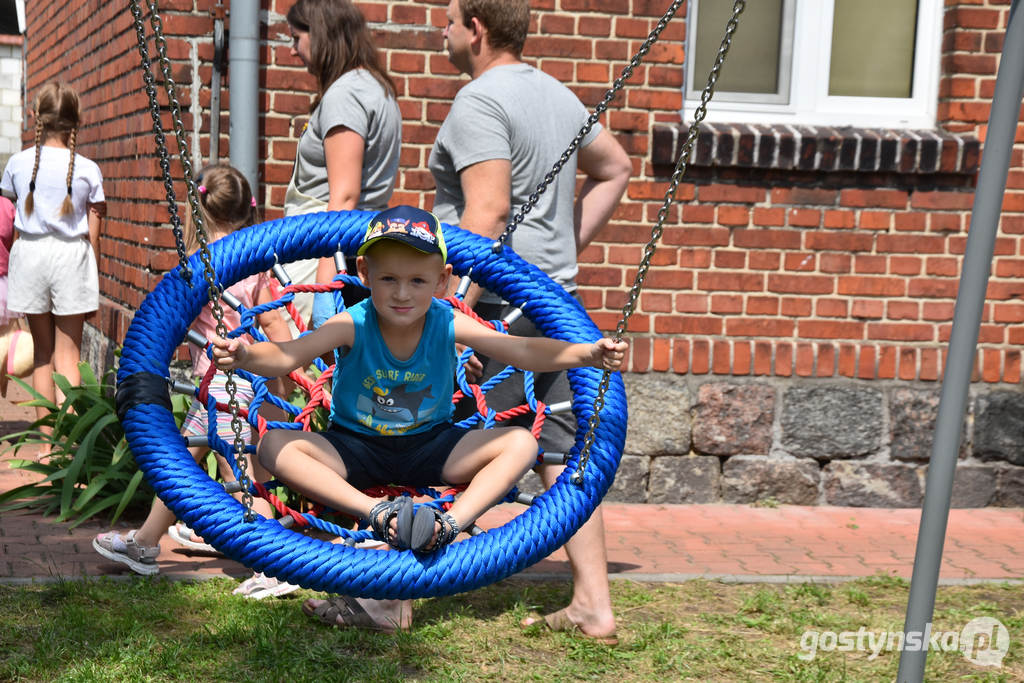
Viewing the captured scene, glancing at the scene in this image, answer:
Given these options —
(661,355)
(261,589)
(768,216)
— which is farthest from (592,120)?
(768,216)

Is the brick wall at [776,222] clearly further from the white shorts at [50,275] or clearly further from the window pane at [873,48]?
the white shorts at [50,275]

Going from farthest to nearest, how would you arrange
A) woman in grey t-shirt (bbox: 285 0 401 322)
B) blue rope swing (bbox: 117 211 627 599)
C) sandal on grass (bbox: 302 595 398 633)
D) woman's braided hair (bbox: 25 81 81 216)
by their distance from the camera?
A: woman's braided hair (bbox: 25 81 81 216) → woman in grey t-shirt (bbox: 285 0 401 322) → sandal on grass (bbox: 302 595 398 633) → blue rope swing (bbox: 117 211 627 599)

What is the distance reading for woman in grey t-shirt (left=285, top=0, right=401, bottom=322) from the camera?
4.22 m

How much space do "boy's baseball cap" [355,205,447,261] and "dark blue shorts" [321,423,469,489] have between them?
0.54 m

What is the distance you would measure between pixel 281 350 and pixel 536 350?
0.66 m

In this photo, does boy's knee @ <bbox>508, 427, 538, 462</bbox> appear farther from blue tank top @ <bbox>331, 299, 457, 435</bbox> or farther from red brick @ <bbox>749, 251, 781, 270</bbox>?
red brick @ <bbox>749, 251, 781, 270</bbox>

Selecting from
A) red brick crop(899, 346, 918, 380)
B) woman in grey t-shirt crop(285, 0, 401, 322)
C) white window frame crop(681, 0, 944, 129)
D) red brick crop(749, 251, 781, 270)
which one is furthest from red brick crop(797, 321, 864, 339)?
woman in grey t-shirt crop(285, 0, 401, 322)

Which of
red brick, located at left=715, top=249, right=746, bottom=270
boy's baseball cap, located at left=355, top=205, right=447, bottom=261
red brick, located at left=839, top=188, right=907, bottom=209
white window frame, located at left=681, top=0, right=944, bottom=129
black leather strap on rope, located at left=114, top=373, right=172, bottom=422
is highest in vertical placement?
white window frame, located at left=681, top=0, right=944, bottom=129

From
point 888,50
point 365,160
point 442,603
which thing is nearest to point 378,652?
point 442,603

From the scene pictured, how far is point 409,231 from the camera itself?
3.00 m

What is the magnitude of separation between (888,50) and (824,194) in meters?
0.87

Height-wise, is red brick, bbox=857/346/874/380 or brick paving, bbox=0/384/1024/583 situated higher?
red brick, bbox=857/346/874/380

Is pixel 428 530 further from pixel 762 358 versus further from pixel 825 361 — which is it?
pixel 825 361

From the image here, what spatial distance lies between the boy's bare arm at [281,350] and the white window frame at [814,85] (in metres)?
3.39
